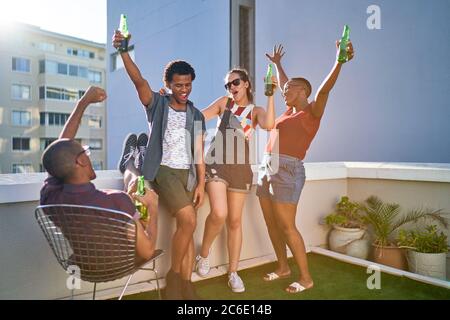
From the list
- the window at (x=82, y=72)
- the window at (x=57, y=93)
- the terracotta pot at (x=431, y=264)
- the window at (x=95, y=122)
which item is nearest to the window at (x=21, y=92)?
the window at (x=57, y=93)

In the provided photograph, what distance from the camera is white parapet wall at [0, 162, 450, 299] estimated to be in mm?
2557

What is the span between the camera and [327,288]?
3229mm

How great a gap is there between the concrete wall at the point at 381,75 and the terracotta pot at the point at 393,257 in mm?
2520

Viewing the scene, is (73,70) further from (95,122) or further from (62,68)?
(95,122)

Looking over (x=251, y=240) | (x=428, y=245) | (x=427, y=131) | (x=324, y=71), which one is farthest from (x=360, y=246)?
(x=324, y=71)

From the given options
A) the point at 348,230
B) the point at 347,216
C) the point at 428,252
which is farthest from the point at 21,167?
the point at 428,252

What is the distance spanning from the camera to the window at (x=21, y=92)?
32938mm

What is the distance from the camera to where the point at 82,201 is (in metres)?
1.94

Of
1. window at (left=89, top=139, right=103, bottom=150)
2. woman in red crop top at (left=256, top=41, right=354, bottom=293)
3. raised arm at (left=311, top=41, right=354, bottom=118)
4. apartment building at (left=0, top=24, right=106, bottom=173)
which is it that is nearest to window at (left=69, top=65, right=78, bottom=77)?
apartment building at (left=0, top=24, right=106, bottom=173)

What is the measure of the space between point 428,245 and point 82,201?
3453 mm

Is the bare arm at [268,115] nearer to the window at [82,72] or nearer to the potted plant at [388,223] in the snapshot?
the potted plant at [388,223]

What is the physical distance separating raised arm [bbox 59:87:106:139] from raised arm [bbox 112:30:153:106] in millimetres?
220

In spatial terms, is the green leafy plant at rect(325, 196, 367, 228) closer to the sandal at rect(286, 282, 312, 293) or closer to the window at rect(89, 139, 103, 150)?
the sandal at rect(286, 282, 312, 293)

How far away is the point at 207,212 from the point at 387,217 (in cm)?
211
